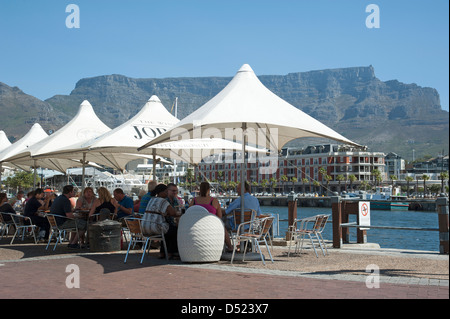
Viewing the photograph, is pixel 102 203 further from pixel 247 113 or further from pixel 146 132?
pixel 247 113

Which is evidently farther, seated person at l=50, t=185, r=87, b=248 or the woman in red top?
seated person at l=50, t=185, r=87, b=248

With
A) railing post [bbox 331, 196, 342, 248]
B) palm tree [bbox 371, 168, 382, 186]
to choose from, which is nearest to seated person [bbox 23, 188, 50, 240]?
railing post [bbox 331, 196, 342, 248]

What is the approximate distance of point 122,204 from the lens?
11.5m

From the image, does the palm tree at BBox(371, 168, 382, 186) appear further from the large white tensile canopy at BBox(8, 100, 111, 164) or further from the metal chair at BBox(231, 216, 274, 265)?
the metal chair at BBox(231, 216, 274, 265)

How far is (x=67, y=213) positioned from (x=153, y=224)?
3.25m

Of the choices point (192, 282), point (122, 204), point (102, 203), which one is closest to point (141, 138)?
point (122, 204)

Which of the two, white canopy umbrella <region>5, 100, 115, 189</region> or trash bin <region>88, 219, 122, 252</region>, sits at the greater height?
white canopy umbrella <region>5, 100, 115, 189</region>

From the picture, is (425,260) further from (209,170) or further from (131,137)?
(209,170)

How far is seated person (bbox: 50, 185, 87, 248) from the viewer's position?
10961mm

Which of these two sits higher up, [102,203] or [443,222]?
[102,203]

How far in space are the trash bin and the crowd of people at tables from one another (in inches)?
22.1

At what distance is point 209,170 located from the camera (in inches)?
6097

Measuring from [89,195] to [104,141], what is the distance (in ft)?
4.45
